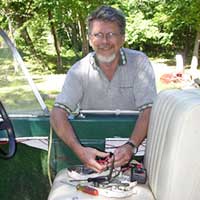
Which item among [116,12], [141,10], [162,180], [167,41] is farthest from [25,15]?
[162,180]

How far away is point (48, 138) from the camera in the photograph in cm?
253

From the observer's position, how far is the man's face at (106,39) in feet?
7.83

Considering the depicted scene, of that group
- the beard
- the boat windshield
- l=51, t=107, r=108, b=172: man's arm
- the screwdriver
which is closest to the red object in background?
the boat windshield

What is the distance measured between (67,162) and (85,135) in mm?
220

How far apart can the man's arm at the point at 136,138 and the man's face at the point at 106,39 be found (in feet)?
1.25

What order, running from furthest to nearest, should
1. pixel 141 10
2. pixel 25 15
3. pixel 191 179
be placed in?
pixel 141 10
pixel 25 15
pixel 191 179

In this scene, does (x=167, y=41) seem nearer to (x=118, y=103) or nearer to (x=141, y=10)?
(x=141, y=10)

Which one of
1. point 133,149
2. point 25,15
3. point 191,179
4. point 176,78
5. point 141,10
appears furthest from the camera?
point 141,10

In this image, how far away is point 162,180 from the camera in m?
1.78

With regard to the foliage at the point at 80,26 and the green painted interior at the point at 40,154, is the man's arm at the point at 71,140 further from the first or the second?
the foliage at the point at 80,26

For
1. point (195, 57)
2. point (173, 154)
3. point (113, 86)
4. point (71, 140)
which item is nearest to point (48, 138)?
point (71, 140)

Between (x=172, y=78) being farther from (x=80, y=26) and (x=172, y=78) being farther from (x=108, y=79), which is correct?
(x=108, y=79)

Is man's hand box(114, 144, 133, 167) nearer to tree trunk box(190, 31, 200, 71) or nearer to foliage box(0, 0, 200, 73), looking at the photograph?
foliage box(0, 0, 200, 73)

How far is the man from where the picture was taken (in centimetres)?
238
